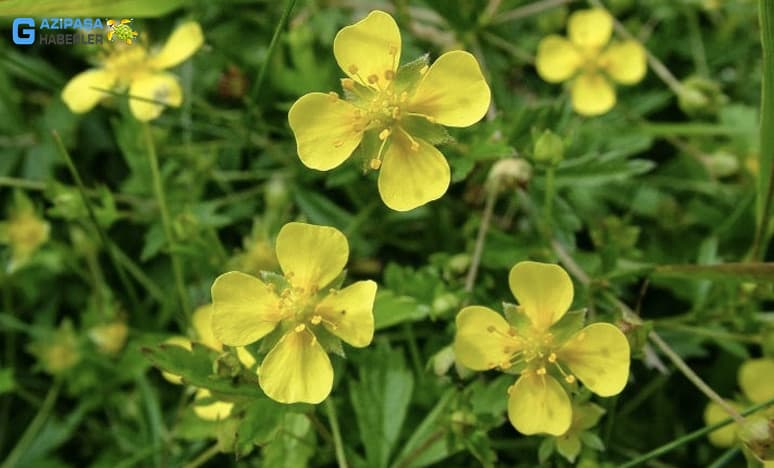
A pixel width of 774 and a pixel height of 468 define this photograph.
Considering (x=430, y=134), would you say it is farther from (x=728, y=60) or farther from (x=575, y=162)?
(x=728, y=60)

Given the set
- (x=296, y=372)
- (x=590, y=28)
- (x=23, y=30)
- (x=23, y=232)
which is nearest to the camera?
(x=296, y=372)

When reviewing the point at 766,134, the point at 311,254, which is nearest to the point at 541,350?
the point at 311,254

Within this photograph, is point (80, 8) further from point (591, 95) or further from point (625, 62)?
point (625, 62)

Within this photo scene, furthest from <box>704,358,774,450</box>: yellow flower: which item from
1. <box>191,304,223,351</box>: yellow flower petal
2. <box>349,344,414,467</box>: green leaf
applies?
<box>191,304,223,351</box>: yellow flower petal

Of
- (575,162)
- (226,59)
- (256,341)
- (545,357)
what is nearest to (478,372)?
(545,357)

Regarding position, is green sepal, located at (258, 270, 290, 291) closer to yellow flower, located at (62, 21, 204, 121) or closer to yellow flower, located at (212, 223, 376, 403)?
yellow flower, located at (212, 223, 376, 403)

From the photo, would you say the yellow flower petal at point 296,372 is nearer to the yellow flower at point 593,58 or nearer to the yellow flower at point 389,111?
the yellow flower at point 389,111

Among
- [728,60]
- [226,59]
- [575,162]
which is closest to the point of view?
[575,162]
